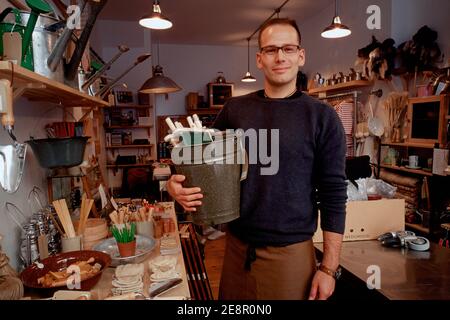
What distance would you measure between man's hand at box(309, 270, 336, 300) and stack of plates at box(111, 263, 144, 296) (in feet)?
2.06

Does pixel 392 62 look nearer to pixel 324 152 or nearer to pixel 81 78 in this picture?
pixel 324 152

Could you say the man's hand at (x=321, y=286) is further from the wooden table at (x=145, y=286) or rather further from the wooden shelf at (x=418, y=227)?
the wooden shelf at (x=418, y=227)

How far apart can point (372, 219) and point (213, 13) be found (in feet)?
13.7

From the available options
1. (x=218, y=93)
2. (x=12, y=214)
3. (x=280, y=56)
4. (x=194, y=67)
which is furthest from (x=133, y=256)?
(x=194, y=67)

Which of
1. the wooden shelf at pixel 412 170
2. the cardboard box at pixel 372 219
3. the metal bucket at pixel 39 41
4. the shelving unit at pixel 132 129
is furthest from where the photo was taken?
the shelving unit at pixel 132 129

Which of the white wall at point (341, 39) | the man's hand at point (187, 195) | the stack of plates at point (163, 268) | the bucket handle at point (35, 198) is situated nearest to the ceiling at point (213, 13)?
the white wall at point (341, 39)

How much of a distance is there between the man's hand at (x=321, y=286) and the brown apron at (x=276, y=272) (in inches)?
1.9

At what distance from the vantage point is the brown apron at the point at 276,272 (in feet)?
3.88

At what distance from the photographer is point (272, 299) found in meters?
1.20

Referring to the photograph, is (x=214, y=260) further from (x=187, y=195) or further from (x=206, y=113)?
(x=206, y=113)

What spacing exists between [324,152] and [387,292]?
67 cm
